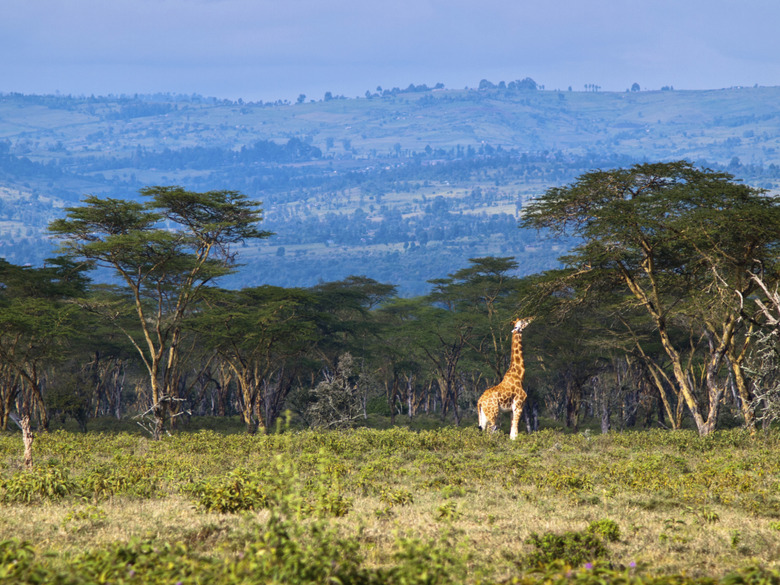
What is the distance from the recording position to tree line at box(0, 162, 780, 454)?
21312mm

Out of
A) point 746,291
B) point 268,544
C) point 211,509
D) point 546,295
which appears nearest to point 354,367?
point 546,295

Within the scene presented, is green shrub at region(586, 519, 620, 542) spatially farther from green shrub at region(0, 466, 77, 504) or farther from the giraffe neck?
the giraffe neck

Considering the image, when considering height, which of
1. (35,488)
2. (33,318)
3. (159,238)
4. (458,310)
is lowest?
(458,310)

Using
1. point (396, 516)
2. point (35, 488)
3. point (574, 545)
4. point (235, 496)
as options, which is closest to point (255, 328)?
point (35, 488)

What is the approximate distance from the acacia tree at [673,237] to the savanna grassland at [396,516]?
4236 mm

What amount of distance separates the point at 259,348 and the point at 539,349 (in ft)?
50.0

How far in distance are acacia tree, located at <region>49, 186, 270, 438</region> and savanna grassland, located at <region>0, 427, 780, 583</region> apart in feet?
25.9

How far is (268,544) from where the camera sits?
23.3ft

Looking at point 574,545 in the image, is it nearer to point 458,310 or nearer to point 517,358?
point 517,358

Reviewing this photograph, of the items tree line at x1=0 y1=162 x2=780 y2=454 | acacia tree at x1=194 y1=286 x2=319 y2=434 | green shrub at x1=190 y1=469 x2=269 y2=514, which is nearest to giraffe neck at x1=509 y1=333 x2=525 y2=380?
tree line at x1=0 y1=162 x2=780 y2=454

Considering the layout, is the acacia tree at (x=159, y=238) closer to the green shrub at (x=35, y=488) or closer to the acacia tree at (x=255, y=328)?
the acacia tree at (x=255, y=328)

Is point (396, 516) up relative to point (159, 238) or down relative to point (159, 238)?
down

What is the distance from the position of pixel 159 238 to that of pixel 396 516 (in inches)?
667

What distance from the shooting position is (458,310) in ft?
152
